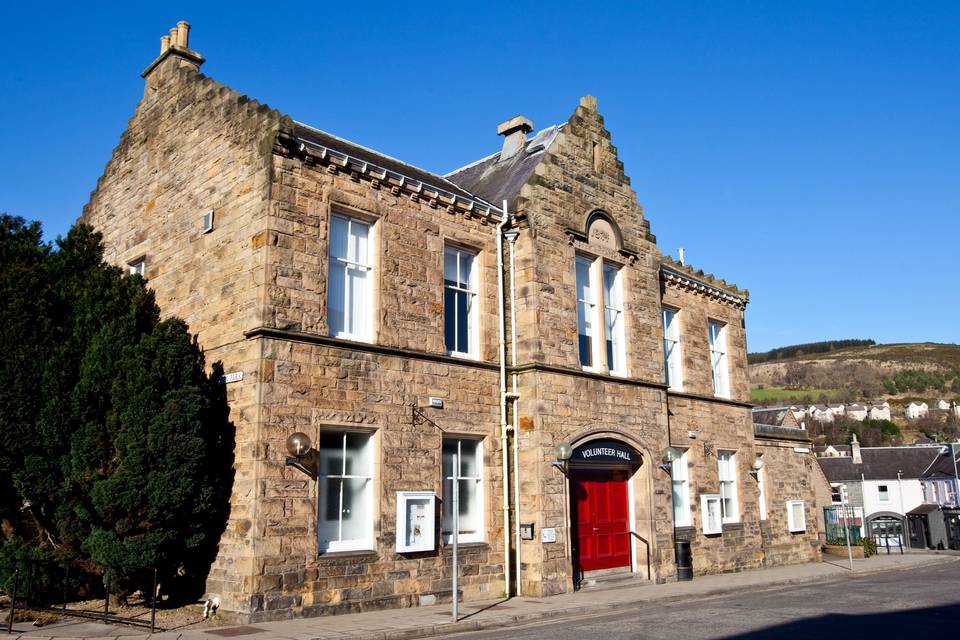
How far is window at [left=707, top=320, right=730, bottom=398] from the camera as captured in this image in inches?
967

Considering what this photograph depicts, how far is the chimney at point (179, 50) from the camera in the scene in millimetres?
17766

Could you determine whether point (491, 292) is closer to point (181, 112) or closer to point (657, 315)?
point (657, 315)

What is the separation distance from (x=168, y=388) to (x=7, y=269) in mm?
3807

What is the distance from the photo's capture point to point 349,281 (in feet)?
48.9

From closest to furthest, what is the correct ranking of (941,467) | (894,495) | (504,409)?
(504,409)
(941,467)
(894,495)

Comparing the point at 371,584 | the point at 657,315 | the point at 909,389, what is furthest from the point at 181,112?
the point at 909,389

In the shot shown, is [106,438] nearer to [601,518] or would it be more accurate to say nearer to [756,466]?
[601,518]

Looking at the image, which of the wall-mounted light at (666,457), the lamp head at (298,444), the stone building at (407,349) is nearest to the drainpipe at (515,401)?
the stone building at (407,349)

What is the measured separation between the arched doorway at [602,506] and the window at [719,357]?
6978 mm

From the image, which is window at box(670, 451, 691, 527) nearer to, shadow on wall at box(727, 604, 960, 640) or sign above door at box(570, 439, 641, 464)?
sign above door at box(570, 439, 641, 464)

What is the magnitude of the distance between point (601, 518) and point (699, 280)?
30.4ft

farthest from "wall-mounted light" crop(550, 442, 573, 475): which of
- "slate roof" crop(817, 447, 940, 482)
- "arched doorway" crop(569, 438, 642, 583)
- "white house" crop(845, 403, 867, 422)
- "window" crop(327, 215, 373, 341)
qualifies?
"white house" crop(845, 403, 867, 422)

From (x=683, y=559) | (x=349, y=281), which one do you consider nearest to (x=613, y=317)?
(x=683, y=559)

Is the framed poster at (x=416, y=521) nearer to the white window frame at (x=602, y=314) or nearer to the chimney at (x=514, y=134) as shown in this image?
the white window frame at (x=602, y=314)
